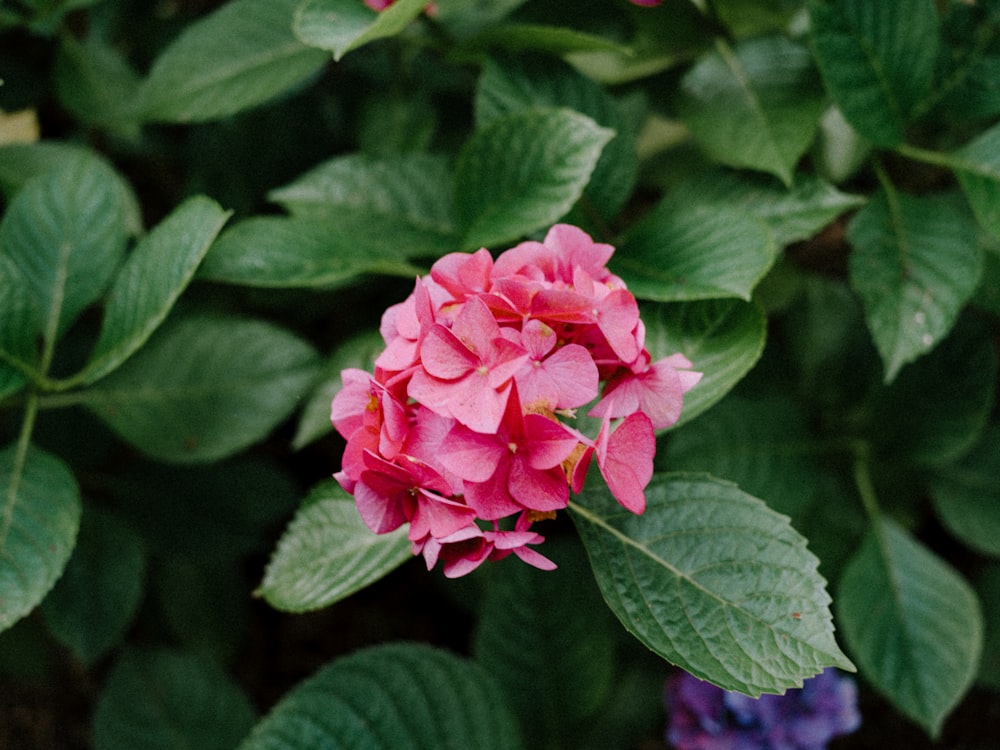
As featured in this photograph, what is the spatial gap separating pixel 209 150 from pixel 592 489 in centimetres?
89

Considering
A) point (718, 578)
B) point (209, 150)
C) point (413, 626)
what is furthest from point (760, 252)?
point (413, 626)

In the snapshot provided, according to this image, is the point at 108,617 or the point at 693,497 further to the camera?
the point at 108,617

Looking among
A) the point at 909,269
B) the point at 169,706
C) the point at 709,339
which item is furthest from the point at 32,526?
the point at 909,269

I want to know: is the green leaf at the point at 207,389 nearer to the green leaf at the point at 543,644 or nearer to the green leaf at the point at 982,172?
the green leaf at the point at 543,644

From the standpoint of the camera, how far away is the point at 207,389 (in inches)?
41.3

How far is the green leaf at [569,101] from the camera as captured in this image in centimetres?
93

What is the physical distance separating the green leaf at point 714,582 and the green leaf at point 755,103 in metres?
0.39

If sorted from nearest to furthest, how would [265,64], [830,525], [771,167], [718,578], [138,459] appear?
[718,578]
[771,167]
[265,64]
[830,525]
[138,459]

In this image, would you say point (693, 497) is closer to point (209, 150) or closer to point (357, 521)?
point (357, 521)

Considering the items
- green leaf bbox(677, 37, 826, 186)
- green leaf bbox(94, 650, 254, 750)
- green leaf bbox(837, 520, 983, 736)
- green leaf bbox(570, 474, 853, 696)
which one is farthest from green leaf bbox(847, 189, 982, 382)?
green leaf bbox(94, 650, 254, 750)

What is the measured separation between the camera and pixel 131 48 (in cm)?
143

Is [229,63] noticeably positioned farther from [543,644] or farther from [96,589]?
[543,644]

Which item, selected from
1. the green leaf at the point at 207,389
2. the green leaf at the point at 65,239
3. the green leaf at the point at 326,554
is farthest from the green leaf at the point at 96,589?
the green leaf at the point at 326,554

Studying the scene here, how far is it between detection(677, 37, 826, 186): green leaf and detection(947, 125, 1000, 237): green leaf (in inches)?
6.6
